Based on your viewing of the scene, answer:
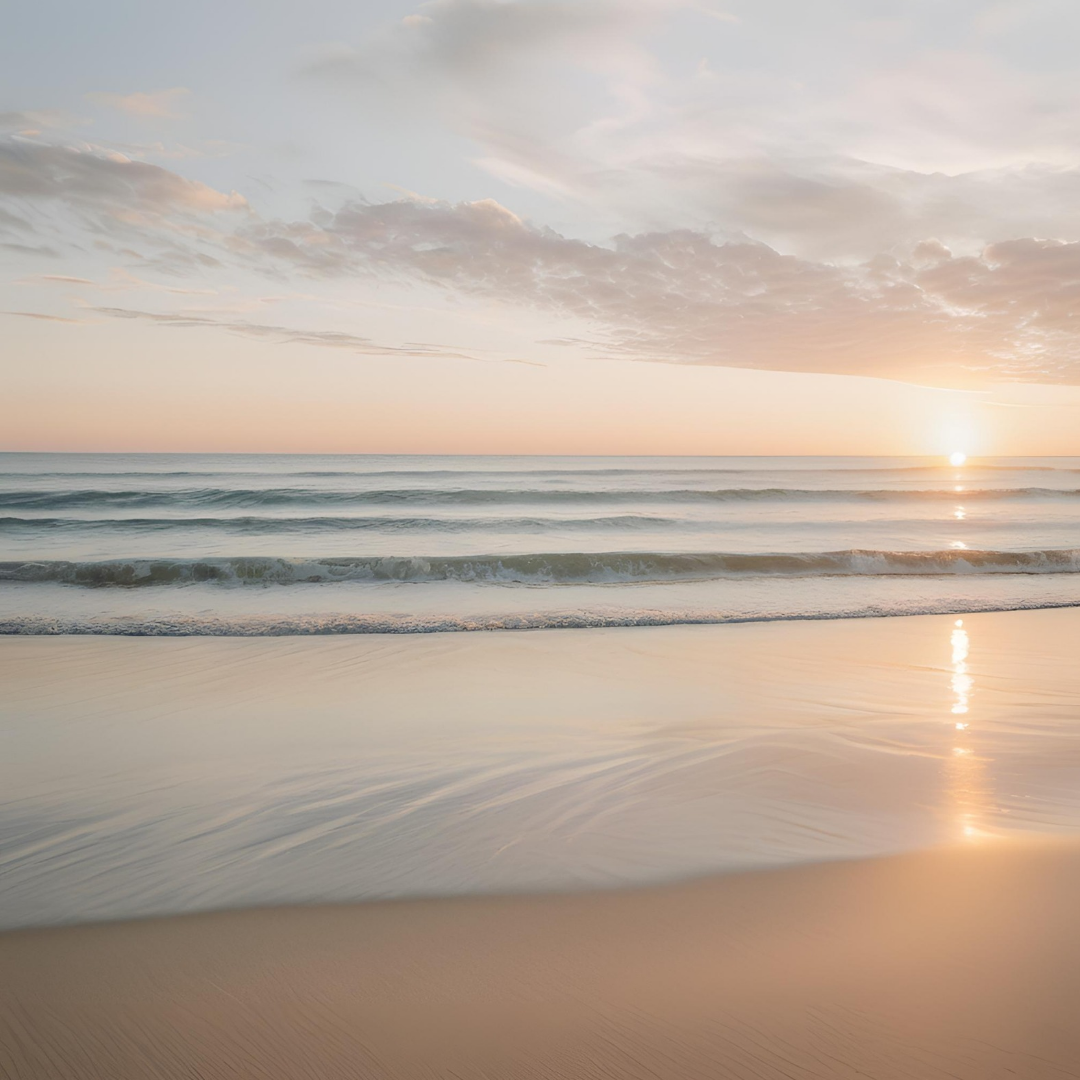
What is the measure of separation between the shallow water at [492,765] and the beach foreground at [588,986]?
25 cm

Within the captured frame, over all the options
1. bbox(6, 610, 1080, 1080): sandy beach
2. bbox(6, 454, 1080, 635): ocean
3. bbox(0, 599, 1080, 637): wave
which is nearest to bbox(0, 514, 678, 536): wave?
bbox(6, 454, 1080, 635): ocean

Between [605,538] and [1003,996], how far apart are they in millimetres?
15654

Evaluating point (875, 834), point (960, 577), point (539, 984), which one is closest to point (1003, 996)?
point (875, 834)

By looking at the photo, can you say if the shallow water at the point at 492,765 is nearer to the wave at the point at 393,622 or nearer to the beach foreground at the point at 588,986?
the beach foreground at the point at 588,986

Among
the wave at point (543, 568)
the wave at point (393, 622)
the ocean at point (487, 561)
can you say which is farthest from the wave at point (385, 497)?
the wave at point (393, 622)

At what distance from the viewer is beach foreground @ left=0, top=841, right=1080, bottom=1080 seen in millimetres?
1939

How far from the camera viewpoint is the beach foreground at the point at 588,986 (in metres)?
1.94

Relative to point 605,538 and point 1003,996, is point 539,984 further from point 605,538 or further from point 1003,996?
point 605,538

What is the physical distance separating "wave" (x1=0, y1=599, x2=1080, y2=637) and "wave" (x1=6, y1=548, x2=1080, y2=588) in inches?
112

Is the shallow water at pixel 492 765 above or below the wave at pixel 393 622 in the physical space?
below

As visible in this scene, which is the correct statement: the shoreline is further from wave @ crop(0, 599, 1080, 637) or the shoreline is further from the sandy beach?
the sandy beach

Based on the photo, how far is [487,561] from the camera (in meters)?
12.8

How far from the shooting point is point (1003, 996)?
212 cm

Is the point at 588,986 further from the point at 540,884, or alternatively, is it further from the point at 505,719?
the point at 505,719
